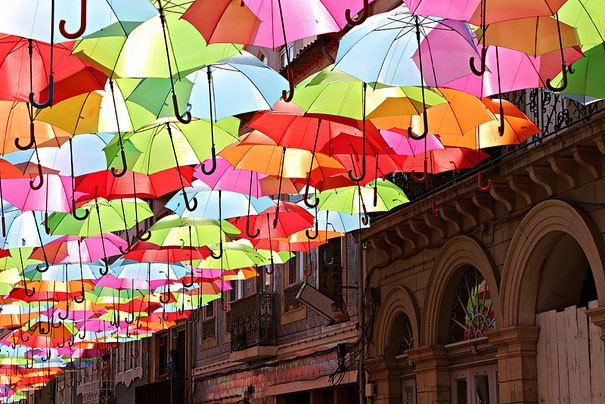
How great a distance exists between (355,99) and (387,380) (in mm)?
10312

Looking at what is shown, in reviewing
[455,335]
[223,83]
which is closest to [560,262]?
[455,335]

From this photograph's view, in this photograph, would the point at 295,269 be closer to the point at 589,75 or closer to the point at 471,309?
the point at 471,309

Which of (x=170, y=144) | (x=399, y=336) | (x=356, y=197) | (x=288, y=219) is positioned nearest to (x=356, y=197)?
(x=356, y=197)

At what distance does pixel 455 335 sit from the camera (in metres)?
18.1

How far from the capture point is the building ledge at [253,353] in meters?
27.0

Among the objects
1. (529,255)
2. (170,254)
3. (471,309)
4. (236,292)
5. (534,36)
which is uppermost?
(236,292)

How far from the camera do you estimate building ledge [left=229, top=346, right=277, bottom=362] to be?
2697cm

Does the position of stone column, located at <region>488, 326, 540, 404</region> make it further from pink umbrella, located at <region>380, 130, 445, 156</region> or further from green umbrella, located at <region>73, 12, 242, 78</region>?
green umbrella, located at <region>73, 12, 242, 78</region>

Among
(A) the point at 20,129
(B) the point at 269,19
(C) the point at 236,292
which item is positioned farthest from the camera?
(C) the point at 236,292

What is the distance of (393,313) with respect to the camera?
2027 centimetres

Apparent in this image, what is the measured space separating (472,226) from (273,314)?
11060 mm

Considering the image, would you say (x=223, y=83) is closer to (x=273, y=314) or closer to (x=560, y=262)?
(x=560, y=262)

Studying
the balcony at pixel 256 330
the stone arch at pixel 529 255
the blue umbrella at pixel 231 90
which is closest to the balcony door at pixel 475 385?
the stone arch at pixel 529 255

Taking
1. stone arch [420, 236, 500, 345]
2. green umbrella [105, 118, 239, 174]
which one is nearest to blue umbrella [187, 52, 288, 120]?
green umbrella [105, 118, 239, 174]
